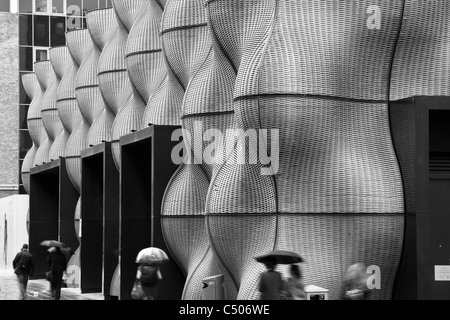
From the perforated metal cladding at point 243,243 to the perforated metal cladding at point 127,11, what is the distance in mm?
12866

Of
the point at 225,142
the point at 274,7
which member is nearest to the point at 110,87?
the point at 225,142

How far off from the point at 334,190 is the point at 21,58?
40.8m

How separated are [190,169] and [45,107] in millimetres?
19947

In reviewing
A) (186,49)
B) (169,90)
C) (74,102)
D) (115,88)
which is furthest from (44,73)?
(186,49)

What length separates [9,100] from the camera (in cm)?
5631

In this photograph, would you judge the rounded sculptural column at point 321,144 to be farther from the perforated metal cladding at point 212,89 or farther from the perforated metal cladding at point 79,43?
the perforated metal cladding at point 79,43

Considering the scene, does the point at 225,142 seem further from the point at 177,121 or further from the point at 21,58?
the point at 21,58

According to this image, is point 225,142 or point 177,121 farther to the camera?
point 177,121

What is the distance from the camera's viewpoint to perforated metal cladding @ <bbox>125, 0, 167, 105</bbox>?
27641 millimetres

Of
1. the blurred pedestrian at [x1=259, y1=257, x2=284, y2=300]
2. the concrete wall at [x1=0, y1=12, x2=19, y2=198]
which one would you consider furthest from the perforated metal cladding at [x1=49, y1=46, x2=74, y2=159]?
the blurred pedestrian at [x1=259, y1=257, x2=284, y2=300]

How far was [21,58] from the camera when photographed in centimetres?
5684

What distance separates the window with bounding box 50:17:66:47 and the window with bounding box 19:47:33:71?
134 cm

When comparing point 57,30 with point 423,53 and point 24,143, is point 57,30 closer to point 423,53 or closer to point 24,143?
point 24,143

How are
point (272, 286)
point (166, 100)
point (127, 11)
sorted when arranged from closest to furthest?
point (272, 286), point (166, 100), point (127, 11)
